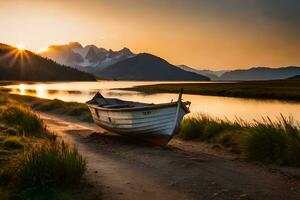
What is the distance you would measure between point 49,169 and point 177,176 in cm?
423

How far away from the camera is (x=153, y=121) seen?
18484 millimetres

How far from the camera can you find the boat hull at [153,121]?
722 inches

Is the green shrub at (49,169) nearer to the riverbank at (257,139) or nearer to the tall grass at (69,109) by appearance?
the riverbank at (257,139)

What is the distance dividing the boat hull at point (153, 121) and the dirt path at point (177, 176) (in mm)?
700

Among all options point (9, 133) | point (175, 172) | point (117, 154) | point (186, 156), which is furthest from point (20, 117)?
point (175, 172)

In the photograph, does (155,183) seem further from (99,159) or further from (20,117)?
(20,117)

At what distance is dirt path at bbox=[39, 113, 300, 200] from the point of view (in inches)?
422

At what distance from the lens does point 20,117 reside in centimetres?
2198

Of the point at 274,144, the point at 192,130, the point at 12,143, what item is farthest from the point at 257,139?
the point at 12,143

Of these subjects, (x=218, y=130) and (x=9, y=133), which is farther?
(x=218, y=130)

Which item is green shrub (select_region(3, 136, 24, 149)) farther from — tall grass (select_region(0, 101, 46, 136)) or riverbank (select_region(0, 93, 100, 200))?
tall grass (select_region(0, 101, 46, 136))

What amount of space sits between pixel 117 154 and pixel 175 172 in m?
4.61

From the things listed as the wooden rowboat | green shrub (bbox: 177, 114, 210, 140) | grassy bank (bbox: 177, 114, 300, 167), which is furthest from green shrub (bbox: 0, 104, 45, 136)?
grassy bank (bbox: 177, 114, 300, 167)

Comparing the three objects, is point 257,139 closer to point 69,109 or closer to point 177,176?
point 177,176
